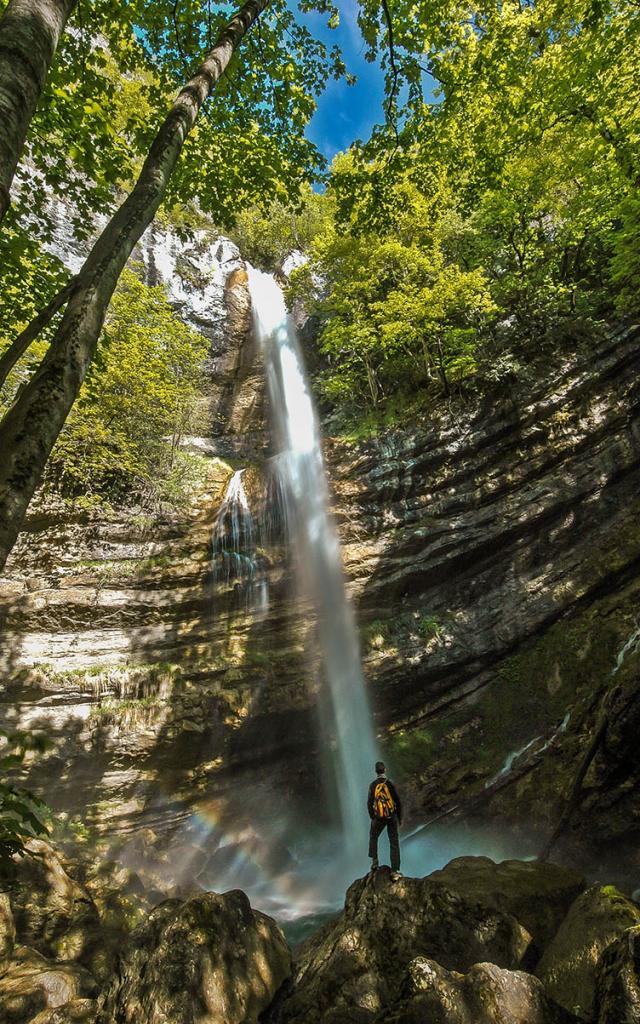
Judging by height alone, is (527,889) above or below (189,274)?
below

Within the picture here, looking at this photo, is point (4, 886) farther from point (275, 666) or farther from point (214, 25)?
point (275, 666)

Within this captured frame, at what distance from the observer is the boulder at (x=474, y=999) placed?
3.60m

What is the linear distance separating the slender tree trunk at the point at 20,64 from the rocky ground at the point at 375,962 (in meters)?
5.30

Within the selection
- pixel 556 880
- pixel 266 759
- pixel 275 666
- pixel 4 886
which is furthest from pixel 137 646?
pixel 4 886

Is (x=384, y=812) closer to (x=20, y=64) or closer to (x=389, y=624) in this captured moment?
(x=389, y=624)

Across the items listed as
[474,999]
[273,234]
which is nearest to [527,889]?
[474,999]

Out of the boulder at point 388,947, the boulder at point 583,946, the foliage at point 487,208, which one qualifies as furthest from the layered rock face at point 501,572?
the boulder at point 583,946

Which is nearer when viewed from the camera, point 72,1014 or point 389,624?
point 72,1014

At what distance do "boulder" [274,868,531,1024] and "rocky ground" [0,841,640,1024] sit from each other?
1 cm

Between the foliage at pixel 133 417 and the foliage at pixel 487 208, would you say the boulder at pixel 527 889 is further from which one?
the foliage at pixel 133 417

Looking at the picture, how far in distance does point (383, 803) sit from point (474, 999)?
3.16 metres

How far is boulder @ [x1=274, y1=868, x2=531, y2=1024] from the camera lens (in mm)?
4727

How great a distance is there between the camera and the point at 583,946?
4.46m

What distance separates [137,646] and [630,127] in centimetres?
1720
